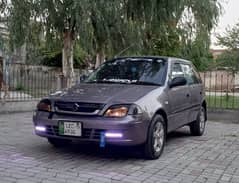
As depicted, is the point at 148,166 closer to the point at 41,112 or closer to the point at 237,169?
the point at 237,169

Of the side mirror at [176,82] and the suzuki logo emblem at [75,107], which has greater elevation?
the side mirror at [176,82]

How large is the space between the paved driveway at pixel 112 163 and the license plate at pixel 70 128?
42 centimetres

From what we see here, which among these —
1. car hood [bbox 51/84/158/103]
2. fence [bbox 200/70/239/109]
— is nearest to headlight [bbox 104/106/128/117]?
car hood [bbox 51/84/158/103]

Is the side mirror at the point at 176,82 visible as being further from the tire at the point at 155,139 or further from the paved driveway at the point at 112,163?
the paved driveway at the point at 112,163

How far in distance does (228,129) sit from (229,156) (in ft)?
11.4

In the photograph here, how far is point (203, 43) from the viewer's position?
50.9ft

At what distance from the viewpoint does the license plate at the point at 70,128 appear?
18.8ft

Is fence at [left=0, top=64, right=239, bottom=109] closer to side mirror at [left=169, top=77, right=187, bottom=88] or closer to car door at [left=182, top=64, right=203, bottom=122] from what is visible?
car door at [left=182, top=64, right=203, bottom=122]

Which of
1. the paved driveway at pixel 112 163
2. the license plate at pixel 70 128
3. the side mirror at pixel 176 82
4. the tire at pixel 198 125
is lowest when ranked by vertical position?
the paved driveway at pixel 112 163

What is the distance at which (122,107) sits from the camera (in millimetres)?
5703

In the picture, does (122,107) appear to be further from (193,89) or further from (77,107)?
(193,89)

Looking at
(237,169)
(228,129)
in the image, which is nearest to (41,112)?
(237,169)

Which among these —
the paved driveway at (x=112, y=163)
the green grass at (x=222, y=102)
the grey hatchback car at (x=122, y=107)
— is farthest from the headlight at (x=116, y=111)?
the green grass at (x=222, y=102)

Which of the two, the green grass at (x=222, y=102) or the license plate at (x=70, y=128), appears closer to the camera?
the license plate at (x=70, y=128)
